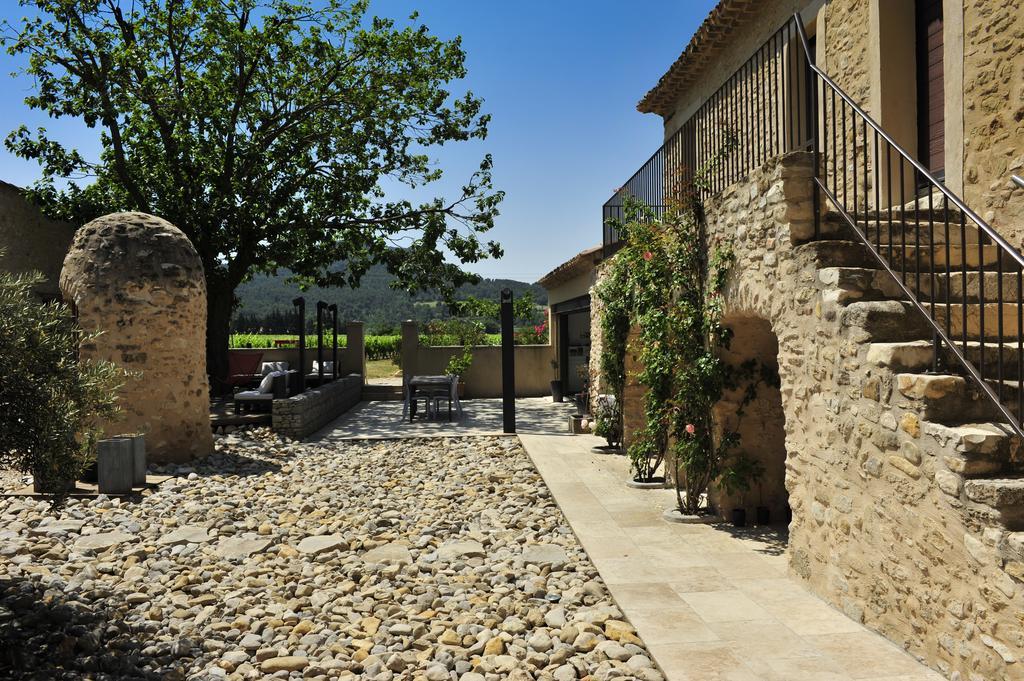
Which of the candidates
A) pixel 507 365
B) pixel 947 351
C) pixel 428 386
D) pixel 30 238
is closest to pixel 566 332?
pixel 428 386

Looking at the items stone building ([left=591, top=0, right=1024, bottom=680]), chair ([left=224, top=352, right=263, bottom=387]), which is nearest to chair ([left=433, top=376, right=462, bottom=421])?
chair ([left=224, top=352, right=263, bottom=387])

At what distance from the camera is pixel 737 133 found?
323 inches

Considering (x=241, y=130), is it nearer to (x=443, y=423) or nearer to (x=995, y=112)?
(x=443, y=423)

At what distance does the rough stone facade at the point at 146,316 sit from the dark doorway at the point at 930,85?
9.01 m

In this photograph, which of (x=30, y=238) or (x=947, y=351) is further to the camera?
(x=30, y=238)

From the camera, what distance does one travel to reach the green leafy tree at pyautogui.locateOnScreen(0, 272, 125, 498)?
399cm

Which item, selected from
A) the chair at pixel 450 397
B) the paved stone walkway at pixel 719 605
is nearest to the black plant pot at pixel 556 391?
the chair at pixel 450 397

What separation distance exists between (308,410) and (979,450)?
10996 millimetres

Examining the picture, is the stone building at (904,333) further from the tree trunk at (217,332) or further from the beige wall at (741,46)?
the tree trunk at (217,332)

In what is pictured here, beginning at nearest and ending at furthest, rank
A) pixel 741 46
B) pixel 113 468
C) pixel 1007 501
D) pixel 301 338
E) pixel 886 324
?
pixel 1007 501, pixel 886 324, pixel 113 468, pixel 741 46, pixel 301 338

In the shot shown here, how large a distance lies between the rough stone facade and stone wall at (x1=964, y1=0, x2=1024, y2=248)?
908 centimetres

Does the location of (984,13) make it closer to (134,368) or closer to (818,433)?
(818,433)

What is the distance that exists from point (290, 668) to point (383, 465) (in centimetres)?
572

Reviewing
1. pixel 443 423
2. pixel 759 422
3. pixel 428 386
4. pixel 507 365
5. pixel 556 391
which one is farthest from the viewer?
pixel 556 391
